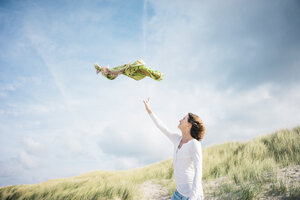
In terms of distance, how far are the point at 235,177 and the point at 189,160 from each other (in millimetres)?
5592

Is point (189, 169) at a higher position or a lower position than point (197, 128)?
lower

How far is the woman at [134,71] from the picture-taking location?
484 cm

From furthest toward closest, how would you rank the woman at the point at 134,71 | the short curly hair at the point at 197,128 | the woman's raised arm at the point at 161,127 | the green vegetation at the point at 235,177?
the green vegetation at the point at 235,177, the woman at the point at 134,71, the woman's raised arm at the point at 161,127, the short curly hair at the point at 197,128

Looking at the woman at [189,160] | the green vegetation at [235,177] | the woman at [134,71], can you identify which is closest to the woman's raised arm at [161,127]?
the woman at [189,160]

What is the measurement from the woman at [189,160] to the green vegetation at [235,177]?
397 centimetres

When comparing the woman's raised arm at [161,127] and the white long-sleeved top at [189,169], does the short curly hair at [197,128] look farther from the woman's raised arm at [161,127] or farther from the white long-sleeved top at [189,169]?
the woman's raised arm at [161,127]

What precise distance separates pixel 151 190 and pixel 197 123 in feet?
22.3

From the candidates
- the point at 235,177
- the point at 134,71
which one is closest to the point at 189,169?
the point at 134,71

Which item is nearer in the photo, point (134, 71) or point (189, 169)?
point (189, 169)

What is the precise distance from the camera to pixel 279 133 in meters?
10.0

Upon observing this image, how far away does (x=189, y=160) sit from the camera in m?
2.68

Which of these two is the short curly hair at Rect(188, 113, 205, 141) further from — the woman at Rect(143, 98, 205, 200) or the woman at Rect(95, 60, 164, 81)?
the woman at Rect(95, 60, 164, 81)

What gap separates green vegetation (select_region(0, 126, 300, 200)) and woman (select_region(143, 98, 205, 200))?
397 cm

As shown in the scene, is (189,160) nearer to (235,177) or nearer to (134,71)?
(134,71)
